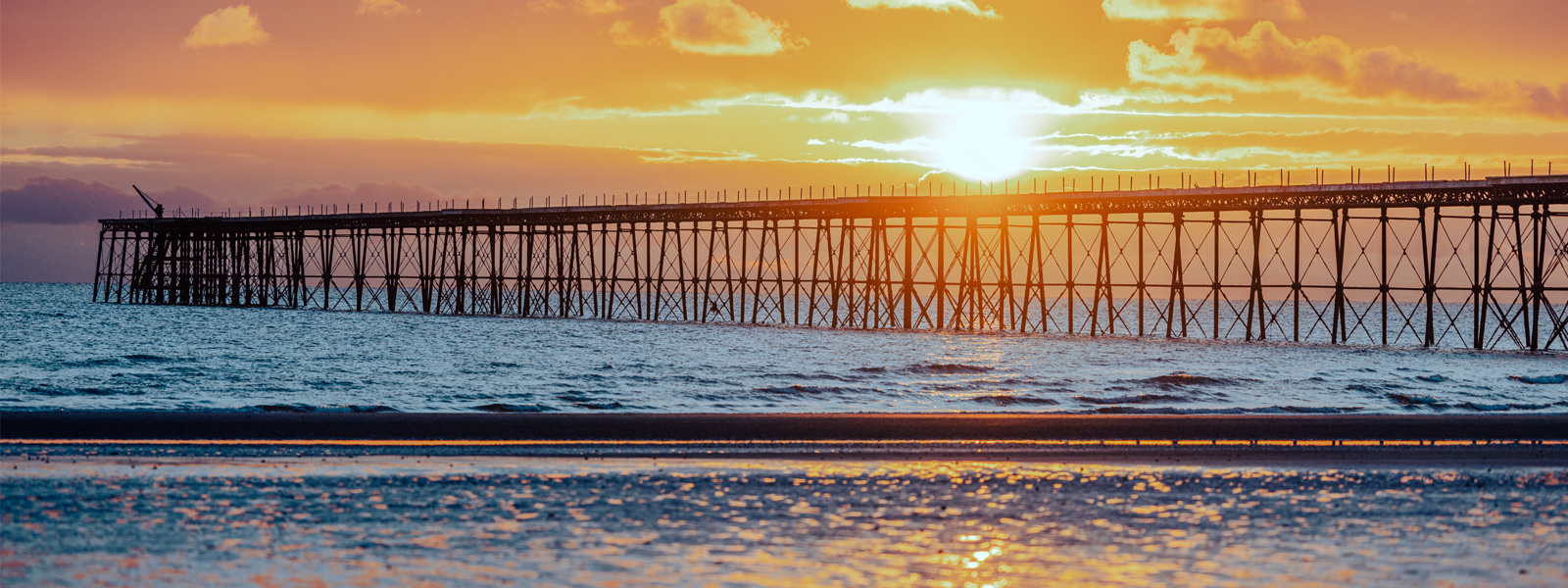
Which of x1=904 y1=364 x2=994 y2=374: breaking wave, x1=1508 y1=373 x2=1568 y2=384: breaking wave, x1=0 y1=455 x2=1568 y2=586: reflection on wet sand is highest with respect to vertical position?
x1=0 y1=455 x2=1568 y2=586: reflection on wet sand

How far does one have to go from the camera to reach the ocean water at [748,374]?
21.7m

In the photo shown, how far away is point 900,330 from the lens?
55.8 meters

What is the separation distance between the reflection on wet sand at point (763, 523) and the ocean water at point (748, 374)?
24.9 ft

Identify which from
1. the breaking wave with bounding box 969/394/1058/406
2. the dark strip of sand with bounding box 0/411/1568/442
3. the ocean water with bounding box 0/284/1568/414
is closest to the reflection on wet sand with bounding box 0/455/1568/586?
the dark strip of sand with bounding box 0/411/1568/442

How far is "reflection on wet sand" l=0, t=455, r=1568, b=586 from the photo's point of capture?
8188mm

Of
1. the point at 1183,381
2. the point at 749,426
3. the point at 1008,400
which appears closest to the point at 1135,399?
the point at 1008,400

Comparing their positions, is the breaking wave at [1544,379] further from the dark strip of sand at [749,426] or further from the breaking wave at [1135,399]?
the breaking wave at [1135,399]

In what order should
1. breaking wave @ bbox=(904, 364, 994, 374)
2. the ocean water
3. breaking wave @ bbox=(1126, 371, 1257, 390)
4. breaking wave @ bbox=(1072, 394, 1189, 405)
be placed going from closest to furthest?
1. the ocean water
2. breaking wave @ bbox=(1072, 394, 1189, 405)
3. breaking wave @ bbox=(1126, 371, 1257, 390)
4. breaking wave @ bbox=(904, 364, 994, 374)

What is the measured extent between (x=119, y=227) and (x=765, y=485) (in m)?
85.1

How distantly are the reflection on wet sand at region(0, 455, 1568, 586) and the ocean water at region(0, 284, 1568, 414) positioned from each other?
7.60 metres

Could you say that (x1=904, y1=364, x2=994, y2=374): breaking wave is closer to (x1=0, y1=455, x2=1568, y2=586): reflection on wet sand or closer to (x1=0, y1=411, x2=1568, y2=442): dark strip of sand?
(x1=0, y1=411, x2=1568, y2=442): dark strip of sand

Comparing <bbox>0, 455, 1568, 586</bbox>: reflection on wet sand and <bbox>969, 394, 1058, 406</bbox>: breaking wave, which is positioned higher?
<bbox>0, 455, 1568, 586</bbox>: reflection on wet sand

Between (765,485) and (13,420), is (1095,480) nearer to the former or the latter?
(765,485)

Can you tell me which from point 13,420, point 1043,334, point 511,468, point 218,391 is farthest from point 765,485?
point 1043,334
